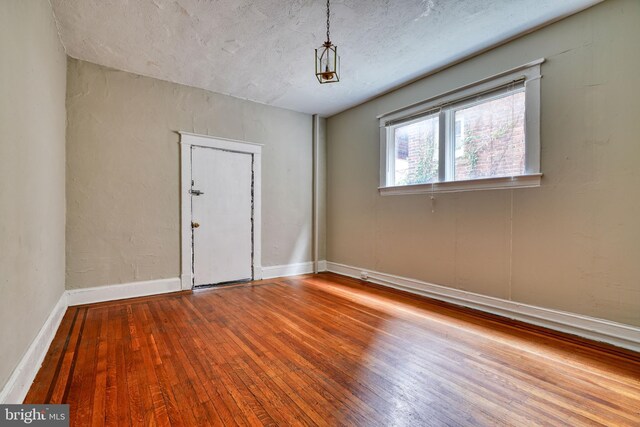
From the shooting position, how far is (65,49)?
310 centimetres

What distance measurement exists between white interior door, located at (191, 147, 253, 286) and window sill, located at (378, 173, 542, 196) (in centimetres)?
210

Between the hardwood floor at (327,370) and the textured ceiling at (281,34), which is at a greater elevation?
the textured ceiling at (281,34)

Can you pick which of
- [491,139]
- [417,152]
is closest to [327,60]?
[491,139]

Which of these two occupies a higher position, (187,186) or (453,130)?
(453,130)

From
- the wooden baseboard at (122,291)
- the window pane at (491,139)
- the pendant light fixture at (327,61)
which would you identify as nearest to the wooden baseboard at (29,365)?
the wooden baseboard at (122,291)

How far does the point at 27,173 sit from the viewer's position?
1.87 metres

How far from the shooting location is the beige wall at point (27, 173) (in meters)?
1.51

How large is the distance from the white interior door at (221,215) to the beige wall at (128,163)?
0.26 meters

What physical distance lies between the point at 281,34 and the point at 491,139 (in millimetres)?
2394

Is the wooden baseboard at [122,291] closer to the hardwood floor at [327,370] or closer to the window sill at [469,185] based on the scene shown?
the hardwood floor at [327,370]

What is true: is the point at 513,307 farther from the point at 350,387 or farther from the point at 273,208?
the point at 273,208

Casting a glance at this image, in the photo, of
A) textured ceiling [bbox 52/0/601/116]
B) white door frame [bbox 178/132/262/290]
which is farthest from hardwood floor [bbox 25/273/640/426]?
textured ceiling [bbox 52/0/601/116]

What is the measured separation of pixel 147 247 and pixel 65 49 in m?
2.29

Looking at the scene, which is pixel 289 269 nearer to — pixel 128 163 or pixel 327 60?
pixel 128 163
